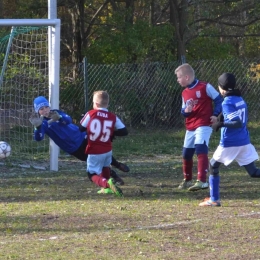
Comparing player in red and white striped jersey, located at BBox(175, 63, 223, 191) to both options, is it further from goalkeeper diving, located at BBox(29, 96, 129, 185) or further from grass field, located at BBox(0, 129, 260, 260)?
goalkeeper diving, located at BBox(29, 96, 129, 185)

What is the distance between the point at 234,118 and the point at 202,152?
133 cm

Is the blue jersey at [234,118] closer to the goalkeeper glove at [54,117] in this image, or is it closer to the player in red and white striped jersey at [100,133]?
the player in red and white striped jersey at [100,133]

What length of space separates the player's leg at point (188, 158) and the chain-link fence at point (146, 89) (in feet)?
22.3

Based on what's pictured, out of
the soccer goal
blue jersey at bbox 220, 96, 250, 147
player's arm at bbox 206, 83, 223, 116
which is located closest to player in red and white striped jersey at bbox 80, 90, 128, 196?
player's arm at bbox 206, 83, 223, 116

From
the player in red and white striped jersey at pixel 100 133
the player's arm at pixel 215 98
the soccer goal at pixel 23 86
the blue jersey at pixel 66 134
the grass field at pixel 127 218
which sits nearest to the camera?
the grass field at pixel 127 218

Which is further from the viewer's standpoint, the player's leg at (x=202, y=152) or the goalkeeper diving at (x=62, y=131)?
the goalkeeper diving at (x=62, y=131)

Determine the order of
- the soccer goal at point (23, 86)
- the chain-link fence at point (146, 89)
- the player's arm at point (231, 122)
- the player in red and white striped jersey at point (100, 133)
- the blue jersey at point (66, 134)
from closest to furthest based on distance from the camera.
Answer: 1. the player's arm at point (231, 122)
2. the player in red and white striped jersey at point (100, 133)
3. the blue jersey at point (66, 134)
4. the soccer goal at point (23, 86)
5. the chain-link fence at point (146, 89)

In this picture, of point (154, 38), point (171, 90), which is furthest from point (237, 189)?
point (154, 38)

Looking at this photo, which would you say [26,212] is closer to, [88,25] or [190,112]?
[190,112]

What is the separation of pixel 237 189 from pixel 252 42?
799 inches

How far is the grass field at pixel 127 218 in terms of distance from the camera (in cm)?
614

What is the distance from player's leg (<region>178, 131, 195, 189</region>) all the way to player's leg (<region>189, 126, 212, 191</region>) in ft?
0.70

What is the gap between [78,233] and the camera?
6.88 metres

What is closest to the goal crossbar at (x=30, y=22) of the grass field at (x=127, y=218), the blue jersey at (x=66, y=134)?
the blue jersey at (x=66, y=134)
